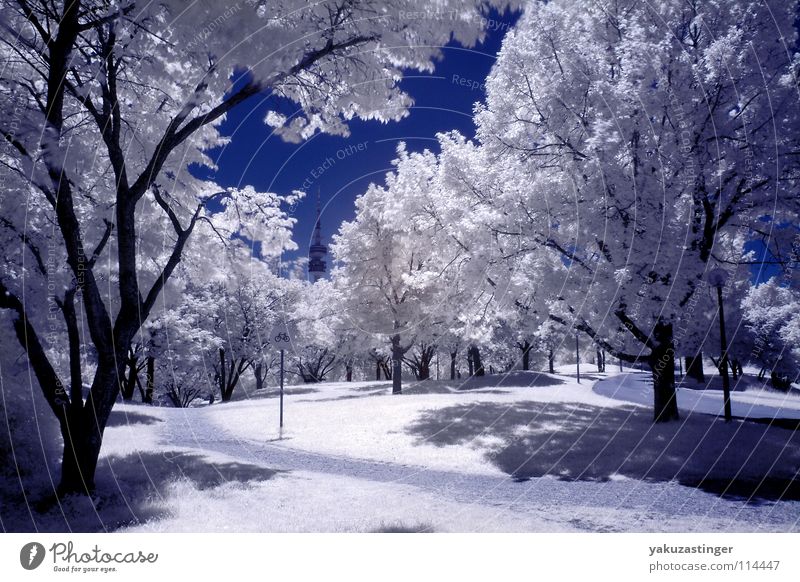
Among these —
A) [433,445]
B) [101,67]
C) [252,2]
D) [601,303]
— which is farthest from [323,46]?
[433,445]

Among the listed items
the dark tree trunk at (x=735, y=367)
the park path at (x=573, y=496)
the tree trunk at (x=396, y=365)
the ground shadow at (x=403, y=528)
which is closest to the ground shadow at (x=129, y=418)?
the park path at (x=573, y=496)

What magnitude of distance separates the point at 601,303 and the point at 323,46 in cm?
792

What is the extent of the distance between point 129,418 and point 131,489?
13.0m

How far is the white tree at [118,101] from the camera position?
245 inches

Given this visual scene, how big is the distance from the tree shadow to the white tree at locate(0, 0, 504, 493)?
8.16m

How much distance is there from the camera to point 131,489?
286 inches

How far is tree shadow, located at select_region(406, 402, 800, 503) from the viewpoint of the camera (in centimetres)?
859

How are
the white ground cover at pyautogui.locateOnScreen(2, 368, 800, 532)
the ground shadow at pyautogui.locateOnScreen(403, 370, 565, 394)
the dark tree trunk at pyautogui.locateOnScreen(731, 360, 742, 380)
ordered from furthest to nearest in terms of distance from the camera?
the dark tree trunk at pyautogui.locateOnScreen(731, 360, 742, 380), the ground shadow at pyautogui.locateOnScreen(403, 370, 565, 394), the white ground cover at pyautogui.locateOnScreen(2, 368, 800, 532)

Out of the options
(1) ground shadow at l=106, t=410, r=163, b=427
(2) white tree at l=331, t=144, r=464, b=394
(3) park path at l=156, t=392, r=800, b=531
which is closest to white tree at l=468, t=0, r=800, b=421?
(3) park path at l=156, t=392, r=800, b=531

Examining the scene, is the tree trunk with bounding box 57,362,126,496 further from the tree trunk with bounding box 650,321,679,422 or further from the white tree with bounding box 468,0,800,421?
the tree trunk with bounding box 650,321,679,422

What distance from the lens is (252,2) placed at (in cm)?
586

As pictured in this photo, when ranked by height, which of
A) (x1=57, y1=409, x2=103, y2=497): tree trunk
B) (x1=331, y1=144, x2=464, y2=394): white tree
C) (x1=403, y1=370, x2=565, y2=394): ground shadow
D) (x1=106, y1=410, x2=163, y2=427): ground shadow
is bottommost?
(x1=403, y1=370, x2=565, y2=394): ground shadow

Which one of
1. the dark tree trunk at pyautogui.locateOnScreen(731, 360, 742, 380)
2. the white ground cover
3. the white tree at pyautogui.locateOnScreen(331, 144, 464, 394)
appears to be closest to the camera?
the white ground cover
